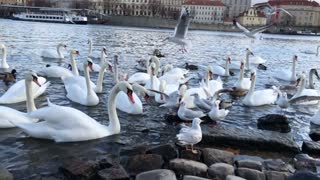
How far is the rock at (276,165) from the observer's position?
667 cm

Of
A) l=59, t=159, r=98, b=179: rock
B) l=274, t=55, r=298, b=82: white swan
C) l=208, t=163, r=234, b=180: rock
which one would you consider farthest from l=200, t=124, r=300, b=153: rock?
l=274, t=55, r=298, b=82: white swan

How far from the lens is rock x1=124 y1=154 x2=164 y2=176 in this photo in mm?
6403

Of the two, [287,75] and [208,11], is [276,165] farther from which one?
[208,11]

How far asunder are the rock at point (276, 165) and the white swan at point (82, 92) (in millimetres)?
5030

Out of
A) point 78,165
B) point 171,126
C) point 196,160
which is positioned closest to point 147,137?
point 171,126

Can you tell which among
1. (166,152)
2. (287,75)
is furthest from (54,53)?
(166,152)

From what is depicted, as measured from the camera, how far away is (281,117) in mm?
9320

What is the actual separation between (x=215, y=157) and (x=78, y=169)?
7.42 feet

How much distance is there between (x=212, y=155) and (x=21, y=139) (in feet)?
11.4

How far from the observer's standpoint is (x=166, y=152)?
6945 millimetres

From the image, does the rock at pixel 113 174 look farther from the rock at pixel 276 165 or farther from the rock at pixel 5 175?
the rock at pixel 276 165

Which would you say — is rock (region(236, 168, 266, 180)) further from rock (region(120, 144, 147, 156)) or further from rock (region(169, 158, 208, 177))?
rock (region(120, 144, 147, 156))

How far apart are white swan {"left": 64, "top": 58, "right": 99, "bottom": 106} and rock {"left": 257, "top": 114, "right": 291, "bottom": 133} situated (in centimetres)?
419

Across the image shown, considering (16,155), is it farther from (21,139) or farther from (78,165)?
(78,165)
